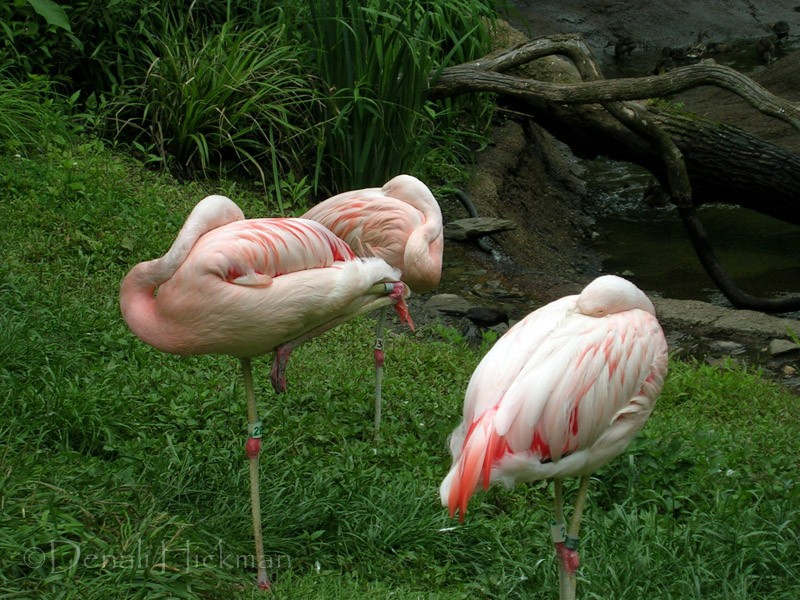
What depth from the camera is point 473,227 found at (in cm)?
765

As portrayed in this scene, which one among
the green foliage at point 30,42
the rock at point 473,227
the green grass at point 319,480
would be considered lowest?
the rock at point 473,227

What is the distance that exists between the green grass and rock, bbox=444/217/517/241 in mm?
1970

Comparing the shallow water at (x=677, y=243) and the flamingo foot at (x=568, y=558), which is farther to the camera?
the shallow water at (x=677, y=243)

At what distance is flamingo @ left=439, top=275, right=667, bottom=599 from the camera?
2.95 metres

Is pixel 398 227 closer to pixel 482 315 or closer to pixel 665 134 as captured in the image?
pixel 482 315

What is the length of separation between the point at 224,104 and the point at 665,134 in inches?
125

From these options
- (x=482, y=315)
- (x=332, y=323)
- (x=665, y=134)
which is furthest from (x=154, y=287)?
(x=665, y=134)

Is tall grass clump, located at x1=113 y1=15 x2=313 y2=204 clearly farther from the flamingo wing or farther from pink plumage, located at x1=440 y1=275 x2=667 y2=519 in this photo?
pink plumage, located at x1=440 y1=275 x2=667 y2=519

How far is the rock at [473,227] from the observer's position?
764 centimetres

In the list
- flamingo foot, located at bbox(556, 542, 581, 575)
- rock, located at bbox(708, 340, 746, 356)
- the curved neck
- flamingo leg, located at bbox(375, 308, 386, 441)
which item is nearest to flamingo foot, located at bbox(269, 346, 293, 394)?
the curved neck

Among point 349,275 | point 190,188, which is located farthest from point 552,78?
point 349,275

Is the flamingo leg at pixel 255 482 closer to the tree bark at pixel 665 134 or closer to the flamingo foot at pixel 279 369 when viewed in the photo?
the flamingo foot at pixel 279 369

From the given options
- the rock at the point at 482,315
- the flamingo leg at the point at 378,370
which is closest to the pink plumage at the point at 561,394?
the flamingo leg at the point at 378,370

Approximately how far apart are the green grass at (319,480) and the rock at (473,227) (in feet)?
6.46
